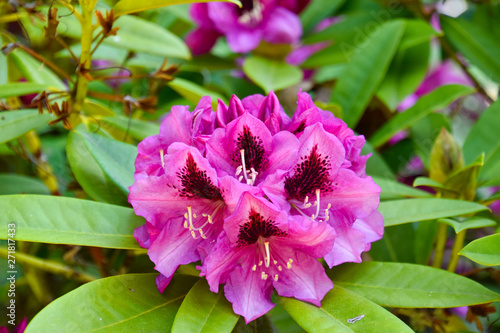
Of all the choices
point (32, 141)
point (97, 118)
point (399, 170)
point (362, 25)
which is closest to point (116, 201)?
point (97, 118)

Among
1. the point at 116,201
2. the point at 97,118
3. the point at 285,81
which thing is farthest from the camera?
the point at 285,81

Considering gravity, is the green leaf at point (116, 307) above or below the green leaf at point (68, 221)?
below

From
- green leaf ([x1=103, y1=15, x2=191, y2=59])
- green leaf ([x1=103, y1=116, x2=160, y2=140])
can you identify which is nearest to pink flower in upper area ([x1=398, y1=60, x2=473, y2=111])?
green leaf ([x1=103, y1=15, x2=191, y2=59])

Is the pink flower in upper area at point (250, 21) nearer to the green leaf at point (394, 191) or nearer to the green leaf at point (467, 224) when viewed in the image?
the green leaf at point (394, 191)

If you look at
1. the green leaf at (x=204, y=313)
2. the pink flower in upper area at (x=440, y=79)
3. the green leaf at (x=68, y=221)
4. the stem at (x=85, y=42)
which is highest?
the stem at (x=85, y=42)

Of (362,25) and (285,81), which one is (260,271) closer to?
(285,81)

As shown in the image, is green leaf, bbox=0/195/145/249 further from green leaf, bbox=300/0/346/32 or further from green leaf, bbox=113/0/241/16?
green leaf, bbox=300/0/346/32

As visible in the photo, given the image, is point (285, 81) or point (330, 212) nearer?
point (330, 212)

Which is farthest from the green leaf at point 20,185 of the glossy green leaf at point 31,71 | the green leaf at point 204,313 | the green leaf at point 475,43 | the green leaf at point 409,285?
the green leaf at point 475,43
